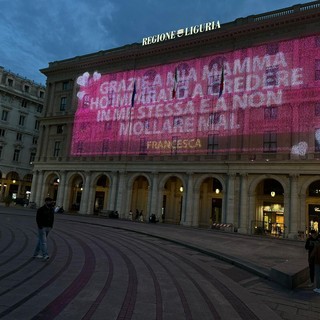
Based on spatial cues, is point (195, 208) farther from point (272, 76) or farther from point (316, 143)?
point (272, 76)

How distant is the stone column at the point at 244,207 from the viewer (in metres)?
38.0

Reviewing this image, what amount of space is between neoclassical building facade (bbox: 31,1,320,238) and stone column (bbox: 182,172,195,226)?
131 mm

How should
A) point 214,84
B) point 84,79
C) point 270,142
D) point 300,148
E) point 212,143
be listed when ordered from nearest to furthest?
point 300,148, point 270,142, point 212,143, point 214,84, point 84,79

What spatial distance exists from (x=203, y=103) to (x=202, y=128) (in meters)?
3.27

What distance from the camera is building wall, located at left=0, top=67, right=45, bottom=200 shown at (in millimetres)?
72312

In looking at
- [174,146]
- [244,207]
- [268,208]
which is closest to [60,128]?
[174,146]

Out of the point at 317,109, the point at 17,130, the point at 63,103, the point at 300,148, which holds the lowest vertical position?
the point at 300,148

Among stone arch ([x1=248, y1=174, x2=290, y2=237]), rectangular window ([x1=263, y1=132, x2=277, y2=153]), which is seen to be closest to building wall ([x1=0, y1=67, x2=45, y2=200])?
rectangular window ([x1=263, y1=132, x2=277, y2=153])

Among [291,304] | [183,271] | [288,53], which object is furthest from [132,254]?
[288,53]

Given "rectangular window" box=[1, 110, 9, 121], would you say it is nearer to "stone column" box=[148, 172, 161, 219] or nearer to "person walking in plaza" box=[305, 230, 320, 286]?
"stone column" box=[148, 172, 161, 219]

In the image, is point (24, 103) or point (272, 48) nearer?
point (272, 48)

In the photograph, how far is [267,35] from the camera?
4094 cm

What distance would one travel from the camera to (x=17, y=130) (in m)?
75.1

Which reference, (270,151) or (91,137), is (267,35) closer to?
(270,151)
